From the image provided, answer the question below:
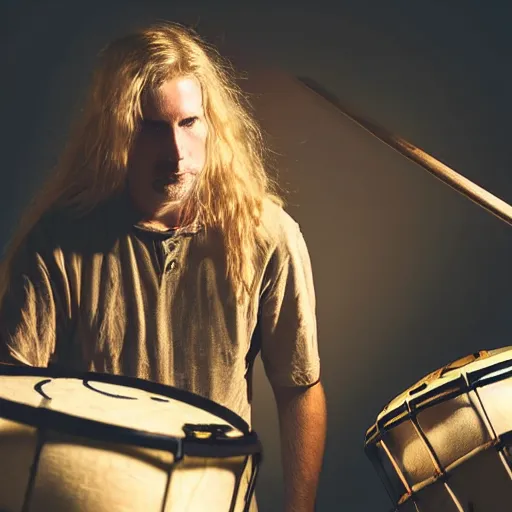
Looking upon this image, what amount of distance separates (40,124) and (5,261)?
0.89 ft

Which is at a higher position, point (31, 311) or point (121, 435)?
point (31, 311)

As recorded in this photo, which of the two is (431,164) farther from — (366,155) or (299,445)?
→ (299,445)

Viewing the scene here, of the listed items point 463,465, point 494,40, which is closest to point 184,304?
point 463,465

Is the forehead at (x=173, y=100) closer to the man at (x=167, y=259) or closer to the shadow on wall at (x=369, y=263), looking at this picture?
the man at (x=167, y=259)

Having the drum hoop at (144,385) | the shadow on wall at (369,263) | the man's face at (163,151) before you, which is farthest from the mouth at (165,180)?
the drum hoop at (144,385)

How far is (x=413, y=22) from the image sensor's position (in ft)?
6.42

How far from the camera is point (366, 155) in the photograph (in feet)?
6.23

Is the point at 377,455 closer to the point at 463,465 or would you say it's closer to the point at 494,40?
the point at 463,465

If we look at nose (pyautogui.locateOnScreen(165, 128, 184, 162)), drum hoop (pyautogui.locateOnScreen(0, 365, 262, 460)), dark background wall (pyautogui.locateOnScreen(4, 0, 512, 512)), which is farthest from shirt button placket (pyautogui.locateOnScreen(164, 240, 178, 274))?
drum hoop (pyautogui.locateOnScreen(0, 365, 262, 460))

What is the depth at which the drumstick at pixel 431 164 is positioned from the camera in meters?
1.81

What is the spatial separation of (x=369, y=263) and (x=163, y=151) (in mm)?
496

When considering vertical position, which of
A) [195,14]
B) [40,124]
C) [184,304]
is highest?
[195,14]

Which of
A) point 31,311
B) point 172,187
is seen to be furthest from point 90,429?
point 172,187

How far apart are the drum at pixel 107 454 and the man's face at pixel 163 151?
1.48 feet
